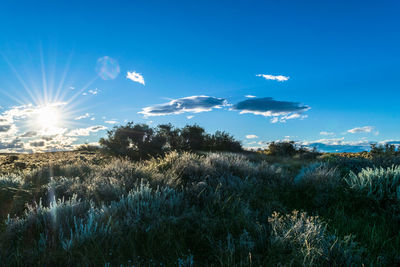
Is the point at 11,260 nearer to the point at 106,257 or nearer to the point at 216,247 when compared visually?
the point at 106,257

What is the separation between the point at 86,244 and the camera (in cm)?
329

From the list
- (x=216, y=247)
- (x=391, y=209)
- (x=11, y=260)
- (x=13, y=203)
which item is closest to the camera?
(x=11, y=260)

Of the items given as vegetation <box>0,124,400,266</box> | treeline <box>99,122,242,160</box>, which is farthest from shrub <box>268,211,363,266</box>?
treeline <box>99,122,242,160</box>

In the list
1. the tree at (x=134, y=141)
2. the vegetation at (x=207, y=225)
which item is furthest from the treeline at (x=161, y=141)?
the vegetation at (x=207, y=225)

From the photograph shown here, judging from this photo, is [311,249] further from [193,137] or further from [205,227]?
[193,137]

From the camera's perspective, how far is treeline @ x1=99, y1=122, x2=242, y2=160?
2930cm

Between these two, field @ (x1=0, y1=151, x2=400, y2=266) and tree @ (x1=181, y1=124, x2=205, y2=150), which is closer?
field @ (x1=0, y1=151, x2=400, y2=266)

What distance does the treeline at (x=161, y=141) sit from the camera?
29297mm

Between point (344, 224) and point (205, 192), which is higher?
point (205, 192)

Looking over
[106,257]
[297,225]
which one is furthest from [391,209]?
[106,257]

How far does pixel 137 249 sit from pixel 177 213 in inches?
44.5

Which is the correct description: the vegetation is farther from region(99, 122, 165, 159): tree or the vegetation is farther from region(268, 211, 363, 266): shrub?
region(99, 122, 165, 159): tree

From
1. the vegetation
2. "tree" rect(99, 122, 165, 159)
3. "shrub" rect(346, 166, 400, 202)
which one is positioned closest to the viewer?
the vegetation

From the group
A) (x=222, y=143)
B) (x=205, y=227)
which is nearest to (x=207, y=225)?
(x=205, y=227)
